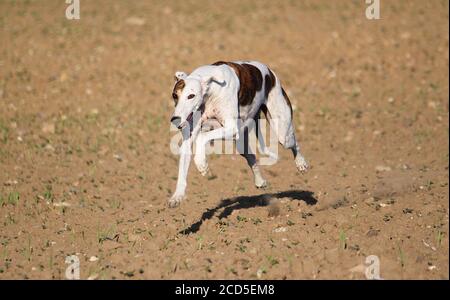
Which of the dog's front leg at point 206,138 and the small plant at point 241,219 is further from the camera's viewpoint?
the small plant at point 241,219

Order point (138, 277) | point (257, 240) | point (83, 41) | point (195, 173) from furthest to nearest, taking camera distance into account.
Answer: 1. point (83, 41)
2. point (195, 173)
3. point (257, 240)
4. point (138, 277)

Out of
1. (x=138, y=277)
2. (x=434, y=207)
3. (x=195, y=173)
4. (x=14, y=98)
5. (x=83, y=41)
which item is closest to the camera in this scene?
(x=138, y=277)

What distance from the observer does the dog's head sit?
7.34 m

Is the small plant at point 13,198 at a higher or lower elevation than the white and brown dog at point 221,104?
lower

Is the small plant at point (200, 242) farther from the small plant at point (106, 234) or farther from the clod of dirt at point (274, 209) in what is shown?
the clod of dirt at point (274, 209)

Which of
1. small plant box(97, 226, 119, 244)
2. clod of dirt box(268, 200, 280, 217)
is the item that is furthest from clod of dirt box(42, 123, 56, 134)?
clod of dirt box(268, 200, 280, 217)

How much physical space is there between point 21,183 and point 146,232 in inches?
118

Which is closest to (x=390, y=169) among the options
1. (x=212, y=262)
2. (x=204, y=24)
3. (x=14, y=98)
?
(x=212, y=262)

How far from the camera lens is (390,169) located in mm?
12047

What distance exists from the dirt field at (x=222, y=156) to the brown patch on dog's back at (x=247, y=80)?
1.54m

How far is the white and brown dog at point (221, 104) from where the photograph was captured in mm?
7527

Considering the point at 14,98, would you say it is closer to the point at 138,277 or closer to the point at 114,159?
the point at 114,159

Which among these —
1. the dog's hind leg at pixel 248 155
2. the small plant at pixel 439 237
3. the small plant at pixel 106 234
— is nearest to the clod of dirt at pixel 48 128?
the small plant at pixel 106 234

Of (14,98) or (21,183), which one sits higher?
(14,98)
